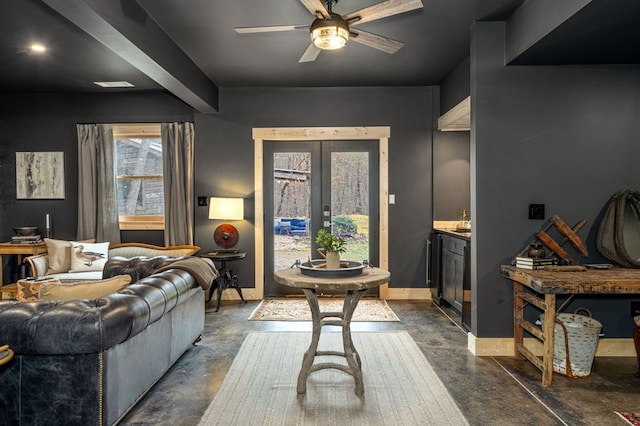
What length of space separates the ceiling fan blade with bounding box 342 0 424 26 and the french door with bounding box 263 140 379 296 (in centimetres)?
304

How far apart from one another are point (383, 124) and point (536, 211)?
256cm

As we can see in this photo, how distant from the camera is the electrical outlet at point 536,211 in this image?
3564 millimetres

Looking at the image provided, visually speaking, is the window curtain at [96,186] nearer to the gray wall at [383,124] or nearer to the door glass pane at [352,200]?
the gray wall at [383,124]

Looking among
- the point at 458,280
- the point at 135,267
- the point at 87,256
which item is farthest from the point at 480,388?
the point at 87,256

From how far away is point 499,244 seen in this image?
11.8ft

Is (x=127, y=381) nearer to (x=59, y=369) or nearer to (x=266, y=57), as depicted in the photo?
(x=59, y=369)

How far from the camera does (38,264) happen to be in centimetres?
491

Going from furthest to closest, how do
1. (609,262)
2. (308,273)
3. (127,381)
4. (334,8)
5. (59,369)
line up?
(609,262)
(334,8)
(308,273)
(127,381)
(59,369)

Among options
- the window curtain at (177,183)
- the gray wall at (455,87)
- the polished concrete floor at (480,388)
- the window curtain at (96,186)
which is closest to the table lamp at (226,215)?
the window curtain at (177,183)

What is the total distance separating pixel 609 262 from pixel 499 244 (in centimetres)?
91

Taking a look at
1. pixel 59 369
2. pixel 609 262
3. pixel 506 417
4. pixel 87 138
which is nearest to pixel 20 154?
pixel 87 138

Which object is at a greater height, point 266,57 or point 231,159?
point 266,57

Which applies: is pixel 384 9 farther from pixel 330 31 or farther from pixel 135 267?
pixel 135 267

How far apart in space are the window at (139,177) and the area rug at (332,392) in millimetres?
2849
